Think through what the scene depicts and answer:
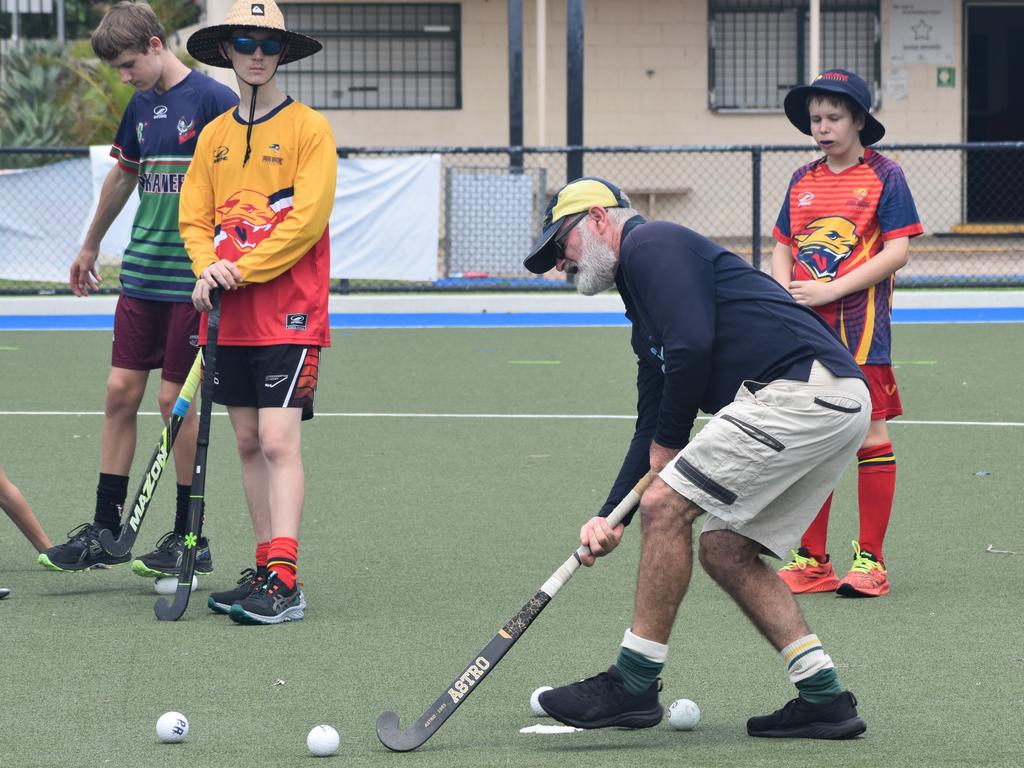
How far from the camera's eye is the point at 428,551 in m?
6.82

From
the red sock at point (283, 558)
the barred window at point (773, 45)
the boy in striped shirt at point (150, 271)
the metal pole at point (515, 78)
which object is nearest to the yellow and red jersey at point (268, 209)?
the boy in striped shirt at point (150, 271)

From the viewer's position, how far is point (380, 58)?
841 inches

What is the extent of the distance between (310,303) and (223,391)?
0.46 m

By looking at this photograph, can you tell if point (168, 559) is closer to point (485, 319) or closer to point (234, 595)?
point (234, 595)

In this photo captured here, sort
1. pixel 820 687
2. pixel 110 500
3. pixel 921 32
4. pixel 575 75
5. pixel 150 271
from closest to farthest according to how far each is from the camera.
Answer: pixel 820 687
pixel 150 271
pixel 110 500
pixel 575 75
pixel 921 32

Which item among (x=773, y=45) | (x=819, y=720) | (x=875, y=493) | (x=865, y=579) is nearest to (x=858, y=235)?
(x=875, y=493)

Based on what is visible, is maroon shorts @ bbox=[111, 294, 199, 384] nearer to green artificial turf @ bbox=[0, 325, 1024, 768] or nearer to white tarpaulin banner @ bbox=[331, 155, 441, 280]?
green artificial turf @ bbox=[0, 325, 1024, 768]

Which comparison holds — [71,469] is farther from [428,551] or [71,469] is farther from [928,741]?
[928,741]

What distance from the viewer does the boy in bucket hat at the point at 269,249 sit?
5.69 meters

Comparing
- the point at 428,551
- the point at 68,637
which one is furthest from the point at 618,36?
the point at 68,637

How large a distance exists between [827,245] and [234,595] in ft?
8.17

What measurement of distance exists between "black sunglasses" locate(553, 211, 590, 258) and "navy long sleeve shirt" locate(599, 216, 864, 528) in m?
0.12

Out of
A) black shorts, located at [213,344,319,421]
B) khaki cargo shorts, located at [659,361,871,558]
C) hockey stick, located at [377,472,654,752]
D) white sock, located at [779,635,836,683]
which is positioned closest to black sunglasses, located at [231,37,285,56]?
black shorts, located at [213,344,319,421]

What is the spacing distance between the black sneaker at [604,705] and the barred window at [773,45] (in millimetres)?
17738
